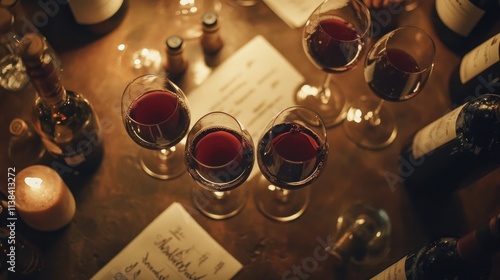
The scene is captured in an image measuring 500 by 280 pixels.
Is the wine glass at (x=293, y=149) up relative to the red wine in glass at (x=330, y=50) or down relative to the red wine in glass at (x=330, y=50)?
down

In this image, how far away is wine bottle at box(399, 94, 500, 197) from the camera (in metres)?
0.81

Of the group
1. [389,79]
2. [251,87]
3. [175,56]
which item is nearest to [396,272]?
[389,79]

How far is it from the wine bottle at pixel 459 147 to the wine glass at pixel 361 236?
0.35 feet

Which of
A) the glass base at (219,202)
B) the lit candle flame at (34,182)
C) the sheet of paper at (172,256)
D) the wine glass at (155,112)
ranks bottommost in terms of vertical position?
the sheet of paper at (172,256)

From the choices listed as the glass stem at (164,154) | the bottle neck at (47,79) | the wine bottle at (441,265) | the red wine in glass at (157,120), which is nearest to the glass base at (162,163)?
the glass stem at (164,154)

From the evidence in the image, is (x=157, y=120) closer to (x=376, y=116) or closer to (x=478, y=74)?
(x=376, y=116)

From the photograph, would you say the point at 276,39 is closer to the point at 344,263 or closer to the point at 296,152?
the point at 296,152

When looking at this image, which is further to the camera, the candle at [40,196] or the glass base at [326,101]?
the glass base at [326,101]

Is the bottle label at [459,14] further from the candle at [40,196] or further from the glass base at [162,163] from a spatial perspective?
the candle at [40,196]

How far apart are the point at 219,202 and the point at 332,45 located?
1.19 feet

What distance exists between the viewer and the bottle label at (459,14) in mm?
966

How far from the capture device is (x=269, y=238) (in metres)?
0.94

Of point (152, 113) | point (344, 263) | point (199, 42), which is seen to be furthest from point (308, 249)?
point (199, 42)

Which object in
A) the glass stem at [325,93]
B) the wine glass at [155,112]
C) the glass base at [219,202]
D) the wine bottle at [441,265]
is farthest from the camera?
the glass stem at [325,93]
